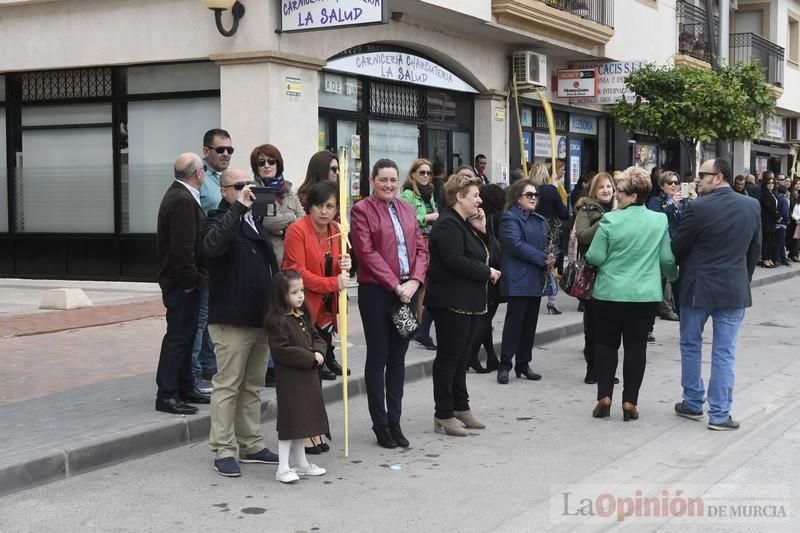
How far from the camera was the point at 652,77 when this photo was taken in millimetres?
19297

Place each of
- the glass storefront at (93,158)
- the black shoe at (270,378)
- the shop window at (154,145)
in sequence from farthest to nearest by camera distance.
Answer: the glass storefront at (93,158) < the shop window at (154,145) < the black shoe at (270,378)

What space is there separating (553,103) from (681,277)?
14.2m

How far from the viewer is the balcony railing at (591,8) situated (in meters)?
19.5

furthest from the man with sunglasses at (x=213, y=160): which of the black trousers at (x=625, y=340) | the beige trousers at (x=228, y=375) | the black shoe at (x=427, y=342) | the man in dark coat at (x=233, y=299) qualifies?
the black shoe at (x=427, y=342)

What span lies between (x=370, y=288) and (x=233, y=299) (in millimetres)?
986

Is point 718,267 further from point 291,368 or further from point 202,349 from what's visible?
point 202,349

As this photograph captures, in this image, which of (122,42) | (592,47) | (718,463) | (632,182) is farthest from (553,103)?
(718,463)

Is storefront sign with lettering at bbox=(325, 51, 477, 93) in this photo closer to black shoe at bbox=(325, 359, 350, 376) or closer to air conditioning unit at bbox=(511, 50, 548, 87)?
air conditioning unit at bbox=(511, 50, 548, 87)

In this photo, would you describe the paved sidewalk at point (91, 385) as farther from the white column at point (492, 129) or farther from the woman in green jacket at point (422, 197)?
the white column at point (492, 129)

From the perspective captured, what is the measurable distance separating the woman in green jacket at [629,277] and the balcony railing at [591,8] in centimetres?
1181

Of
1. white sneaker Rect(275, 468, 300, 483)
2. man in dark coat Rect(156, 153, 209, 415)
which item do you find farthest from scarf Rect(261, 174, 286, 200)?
white sneaker Rect(275, 468, 300, 483)

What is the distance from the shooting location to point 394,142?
16656 mm

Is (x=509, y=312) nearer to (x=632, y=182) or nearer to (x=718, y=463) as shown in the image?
(x=632, y=182)

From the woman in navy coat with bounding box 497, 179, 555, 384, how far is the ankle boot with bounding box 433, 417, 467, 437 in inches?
82.2
